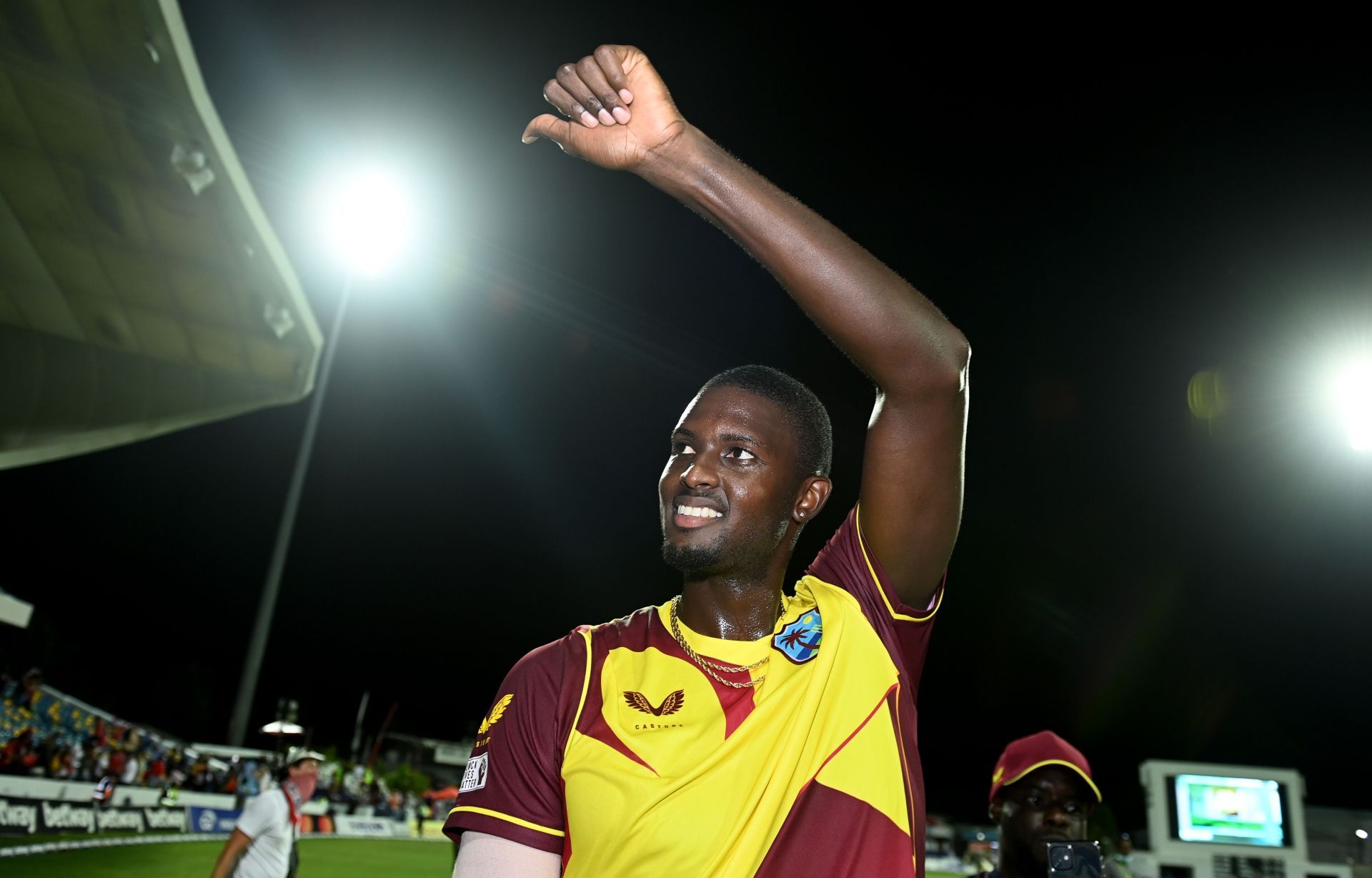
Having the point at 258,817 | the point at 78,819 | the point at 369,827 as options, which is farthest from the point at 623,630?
the point at 369,827

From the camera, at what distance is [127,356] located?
18.3 m

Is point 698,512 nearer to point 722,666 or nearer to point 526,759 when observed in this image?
point 722,666

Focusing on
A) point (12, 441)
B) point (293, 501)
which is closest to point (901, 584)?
point (293, 501)

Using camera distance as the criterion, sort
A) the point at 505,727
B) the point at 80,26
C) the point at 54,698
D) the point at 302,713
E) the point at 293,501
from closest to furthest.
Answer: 1. the point at 505,727
2. the point at 80,26
3. the point at 293,501
4. the point at 54,698
5. the point at 302,713

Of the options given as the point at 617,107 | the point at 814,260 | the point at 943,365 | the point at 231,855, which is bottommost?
the point at 231,855

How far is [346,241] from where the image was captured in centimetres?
1797

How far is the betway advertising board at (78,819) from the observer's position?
45.4ft

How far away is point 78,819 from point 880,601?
18.0 meters

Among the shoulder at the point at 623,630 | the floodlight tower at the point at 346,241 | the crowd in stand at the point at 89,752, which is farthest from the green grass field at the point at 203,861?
the shoulder at the point at 623,630

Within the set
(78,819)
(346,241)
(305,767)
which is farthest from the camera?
(346,241)

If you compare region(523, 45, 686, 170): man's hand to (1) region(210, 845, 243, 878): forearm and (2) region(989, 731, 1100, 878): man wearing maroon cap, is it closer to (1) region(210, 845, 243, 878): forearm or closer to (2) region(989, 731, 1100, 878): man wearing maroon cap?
(2) region(989, 731, 1100, 878): man wearing maroon cap

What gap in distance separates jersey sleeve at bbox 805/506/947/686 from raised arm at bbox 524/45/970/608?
12.8 inches

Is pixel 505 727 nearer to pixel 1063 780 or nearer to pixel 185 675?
pixel 1063 780

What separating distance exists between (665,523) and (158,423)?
20.1 meters
